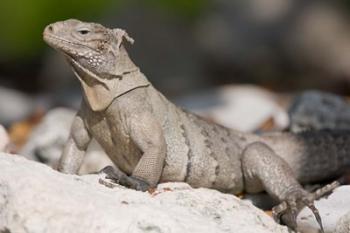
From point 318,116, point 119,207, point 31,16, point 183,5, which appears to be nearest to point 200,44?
point 183,5

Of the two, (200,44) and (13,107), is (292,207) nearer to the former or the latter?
(13,107)

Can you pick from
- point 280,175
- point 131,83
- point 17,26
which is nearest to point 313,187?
point 280,175

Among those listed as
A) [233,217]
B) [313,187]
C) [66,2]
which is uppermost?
[233,217]

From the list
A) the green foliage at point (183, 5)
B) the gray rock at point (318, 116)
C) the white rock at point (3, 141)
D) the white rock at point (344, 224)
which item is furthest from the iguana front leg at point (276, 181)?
the green foliage at point (183, 5)

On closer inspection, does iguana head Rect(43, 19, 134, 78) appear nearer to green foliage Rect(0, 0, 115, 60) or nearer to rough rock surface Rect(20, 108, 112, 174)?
rough rock surface Rect(20, 108, 112, 174)

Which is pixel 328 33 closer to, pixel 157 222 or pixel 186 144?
pixel 186 144

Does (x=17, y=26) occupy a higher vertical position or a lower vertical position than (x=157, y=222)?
lower

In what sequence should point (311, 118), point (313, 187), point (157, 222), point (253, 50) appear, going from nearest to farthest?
point (157, 222), point (313, 187), point (311, 118), point (253, 50)
